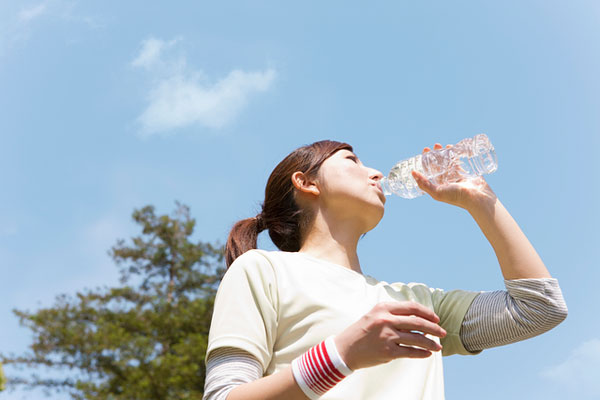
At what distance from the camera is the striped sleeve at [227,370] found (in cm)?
173

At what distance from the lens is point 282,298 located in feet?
6.68

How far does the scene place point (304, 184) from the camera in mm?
2561

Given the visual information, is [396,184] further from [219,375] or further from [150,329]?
[150,329]

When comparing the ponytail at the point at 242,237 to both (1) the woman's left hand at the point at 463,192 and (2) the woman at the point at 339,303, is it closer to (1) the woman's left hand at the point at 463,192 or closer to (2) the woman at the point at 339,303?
(2) the woman at the point at 339,303

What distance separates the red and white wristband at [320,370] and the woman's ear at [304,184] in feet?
3.35

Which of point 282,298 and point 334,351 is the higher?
point 282,298

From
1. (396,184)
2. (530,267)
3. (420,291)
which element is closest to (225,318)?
(420,291)

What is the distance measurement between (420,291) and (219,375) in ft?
2.98

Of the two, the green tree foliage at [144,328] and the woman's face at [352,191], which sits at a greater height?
the green tree foliage at [144,328]

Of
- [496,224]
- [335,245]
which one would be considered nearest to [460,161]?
[496,224]

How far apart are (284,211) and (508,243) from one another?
0.88 metres

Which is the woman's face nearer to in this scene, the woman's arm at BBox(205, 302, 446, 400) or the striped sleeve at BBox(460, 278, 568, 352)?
the striped sleeve at BBox(460, 278, 568, 352)

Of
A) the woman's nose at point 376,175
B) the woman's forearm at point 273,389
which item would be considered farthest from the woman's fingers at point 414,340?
the woman's nose at point 376,175

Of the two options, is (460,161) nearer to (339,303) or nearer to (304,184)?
(304,184)
